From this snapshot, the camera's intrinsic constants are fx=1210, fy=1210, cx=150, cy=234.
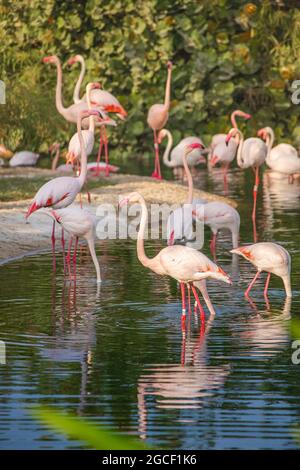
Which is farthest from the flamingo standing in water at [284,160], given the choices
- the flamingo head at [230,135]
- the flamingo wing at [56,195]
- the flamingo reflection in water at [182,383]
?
the flamingo reflection in water at [182,383]

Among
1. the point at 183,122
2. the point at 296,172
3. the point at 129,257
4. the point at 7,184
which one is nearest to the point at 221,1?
the point at 183,122

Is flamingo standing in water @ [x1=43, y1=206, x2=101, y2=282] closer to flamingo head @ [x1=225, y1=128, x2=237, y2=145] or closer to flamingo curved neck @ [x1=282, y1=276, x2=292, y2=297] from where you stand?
flamingo curved neck @ [x1=282, y1=276, x2=292, y2=297]

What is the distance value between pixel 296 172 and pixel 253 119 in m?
7.13

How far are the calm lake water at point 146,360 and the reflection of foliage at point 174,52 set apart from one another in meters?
15.7

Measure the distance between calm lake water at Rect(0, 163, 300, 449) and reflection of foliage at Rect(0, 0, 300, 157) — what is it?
51.4 ft

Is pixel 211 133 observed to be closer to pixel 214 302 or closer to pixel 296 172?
pixel 296 172

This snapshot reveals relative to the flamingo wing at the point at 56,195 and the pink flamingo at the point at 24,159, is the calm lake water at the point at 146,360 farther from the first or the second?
the pink flamingo at the point at 24,159

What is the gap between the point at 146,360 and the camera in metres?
8.04

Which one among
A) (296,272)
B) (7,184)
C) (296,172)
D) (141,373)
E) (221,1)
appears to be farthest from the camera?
(221,1)

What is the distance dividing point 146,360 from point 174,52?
20.8 m

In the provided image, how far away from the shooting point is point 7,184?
1895 cm

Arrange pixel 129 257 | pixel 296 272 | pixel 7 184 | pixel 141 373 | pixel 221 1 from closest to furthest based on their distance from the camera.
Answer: pixel 141 373 → pixel 296 272 → pixel 129 257 → pixel 7 184 → pixel 221 1

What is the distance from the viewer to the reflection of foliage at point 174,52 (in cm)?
2759

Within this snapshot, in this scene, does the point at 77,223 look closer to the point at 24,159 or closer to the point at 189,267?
the point at 189,267
